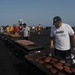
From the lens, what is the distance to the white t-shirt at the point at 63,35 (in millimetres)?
5492

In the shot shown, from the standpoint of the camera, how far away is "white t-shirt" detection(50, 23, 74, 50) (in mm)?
5492

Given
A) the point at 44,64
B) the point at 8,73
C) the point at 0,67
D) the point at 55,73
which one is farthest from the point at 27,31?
the point at 55,73

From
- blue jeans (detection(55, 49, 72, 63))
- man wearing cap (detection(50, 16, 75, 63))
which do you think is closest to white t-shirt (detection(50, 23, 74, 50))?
man wearing cap (detection(50, 16, 75, 63))

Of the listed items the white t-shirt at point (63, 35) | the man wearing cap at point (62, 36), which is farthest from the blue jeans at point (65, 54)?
the white t-shirt at point (63, 35)

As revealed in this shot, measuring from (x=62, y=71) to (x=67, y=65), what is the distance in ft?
0.99

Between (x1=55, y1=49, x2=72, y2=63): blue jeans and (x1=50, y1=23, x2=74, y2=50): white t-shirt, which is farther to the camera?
(x1=55, y1=49, x2=72, y2=63): blue jeans

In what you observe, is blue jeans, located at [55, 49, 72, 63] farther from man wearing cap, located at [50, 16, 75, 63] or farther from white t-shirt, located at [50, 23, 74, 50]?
white t-shirt, located at [50, 23, 74, 50]

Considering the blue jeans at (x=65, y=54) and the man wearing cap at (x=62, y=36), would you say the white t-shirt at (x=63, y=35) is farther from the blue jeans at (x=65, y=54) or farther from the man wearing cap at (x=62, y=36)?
the blue jeans at (x=65, y=54)

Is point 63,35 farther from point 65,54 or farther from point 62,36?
point 65,54

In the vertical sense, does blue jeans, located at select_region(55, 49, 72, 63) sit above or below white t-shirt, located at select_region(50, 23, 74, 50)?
below

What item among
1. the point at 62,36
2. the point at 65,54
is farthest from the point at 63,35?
the point at 65,54

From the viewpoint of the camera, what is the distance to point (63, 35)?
218 inches

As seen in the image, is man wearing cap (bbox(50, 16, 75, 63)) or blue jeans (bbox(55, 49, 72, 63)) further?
blue jeans (bbox(55, 49, 72, 63))

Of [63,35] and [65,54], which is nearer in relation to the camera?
[63,35]
